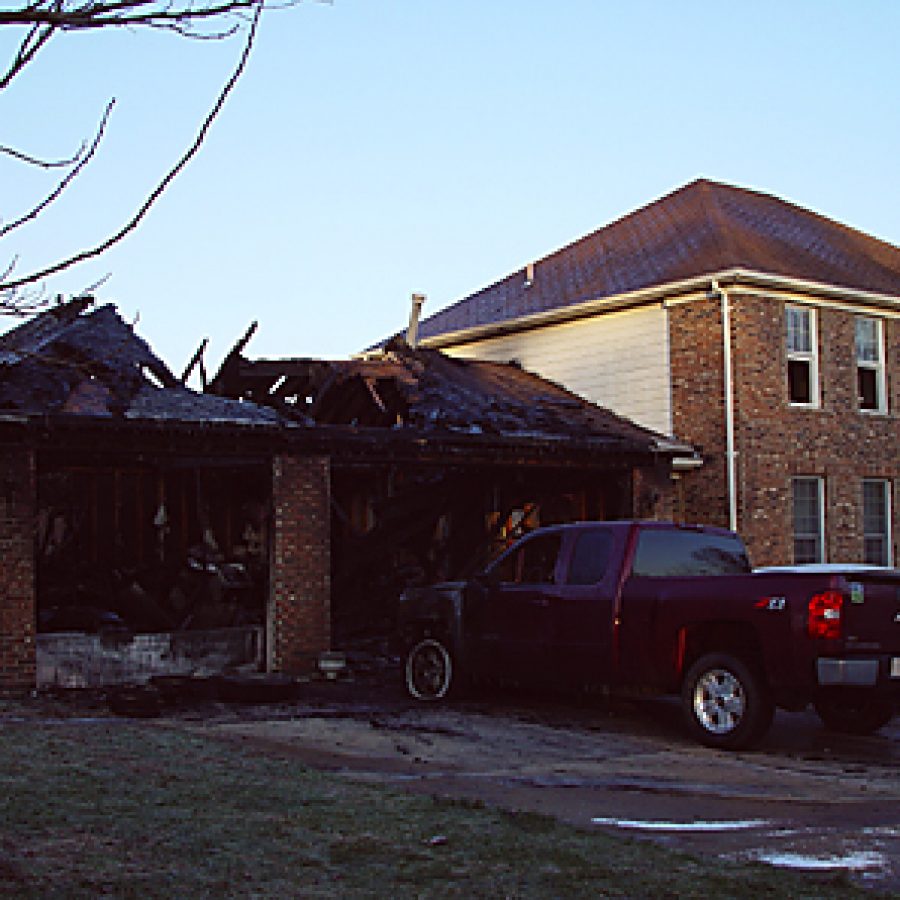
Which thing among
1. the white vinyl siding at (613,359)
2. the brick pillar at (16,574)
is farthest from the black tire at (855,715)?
the white vinyl siding at (613,359)

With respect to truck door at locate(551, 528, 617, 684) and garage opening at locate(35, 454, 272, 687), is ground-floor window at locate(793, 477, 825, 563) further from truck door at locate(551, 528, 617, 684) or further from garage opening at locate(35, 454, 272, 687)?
truck door at locate(551, 528, 617, 684)

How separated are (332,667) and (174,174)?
11.9 meters

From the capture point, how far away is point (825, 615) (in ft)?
35.3

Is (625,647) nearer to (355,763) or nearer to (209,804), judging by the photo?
(355,763)

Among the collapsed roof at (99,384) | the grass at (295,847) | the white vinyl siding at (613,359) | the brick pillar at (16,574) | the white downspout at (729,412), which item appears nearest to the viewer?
the grass at (295,847)

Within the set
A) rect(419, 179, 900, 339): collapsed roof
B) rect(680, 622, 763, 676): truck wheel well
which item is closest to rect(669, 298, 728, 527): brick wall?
rect(419, 179, 900, 339): collapsed roof

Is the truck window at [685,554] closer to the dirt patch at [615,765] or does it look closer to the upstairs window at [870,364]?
the dirt patch at [615,765]

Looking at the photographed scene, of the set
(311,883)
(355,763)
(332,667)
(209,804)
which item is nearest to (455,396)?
(332,667)

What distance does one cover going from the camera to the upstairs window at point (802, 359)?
22266 millimetres

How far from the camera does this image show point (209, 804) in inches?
315

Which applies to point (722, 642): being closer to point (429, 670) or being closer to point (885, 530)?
point (429, 670)

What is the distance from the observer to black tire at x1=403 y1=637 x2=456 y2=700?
14.0m

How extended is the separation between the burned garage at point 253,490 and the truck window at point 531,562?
11.1 ft

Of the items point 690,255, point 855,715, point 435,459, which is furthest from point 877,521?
point 855,715
